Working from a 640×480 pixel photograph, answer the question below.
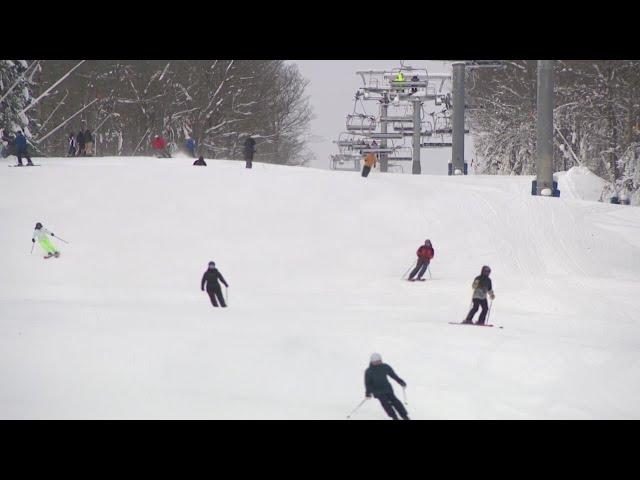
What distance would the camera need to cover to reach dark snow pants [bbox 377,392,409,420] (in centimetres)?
1395

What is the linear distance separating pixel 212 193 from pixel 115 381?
701 inches

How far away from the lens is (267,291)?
87.2 feet

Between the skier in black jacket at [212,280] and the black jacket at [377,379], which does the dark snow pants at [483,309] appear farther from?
the black jacket at [377,379]

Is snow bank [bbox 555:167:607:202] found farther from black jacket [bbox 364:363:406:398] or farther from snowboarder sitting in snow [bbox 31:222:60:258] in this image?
black jacket [bbox 364:363:406:398]

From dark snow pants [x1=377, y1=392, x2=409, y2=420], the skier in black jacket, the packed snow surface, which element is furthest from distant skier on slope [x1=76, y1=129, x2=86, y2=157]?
dark snow pants [x1=377, y1=392, x2=409, y2=420]

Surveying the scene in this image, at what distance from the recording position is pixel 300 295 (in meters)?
25.8

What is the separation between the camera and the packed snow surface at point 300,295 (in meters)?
16.3

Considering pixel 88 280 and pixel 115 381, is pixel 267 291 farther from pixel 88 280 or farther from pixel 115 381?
pixel 115 381

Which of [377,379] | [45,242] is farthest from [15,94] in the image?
[377,379]

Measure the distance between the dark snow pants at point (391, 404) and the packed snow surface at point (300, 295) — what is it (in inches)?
43.4

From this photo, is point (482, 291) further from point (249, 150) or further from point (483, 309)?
point (249, 150)

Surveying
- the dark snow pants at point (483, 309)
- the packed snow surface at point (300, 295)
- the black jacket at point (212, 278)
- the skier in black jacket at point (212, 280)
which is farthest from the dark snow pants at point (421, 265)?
the black jacket at point (212, 278)

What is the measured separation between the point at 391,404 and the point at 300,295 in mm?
11761
